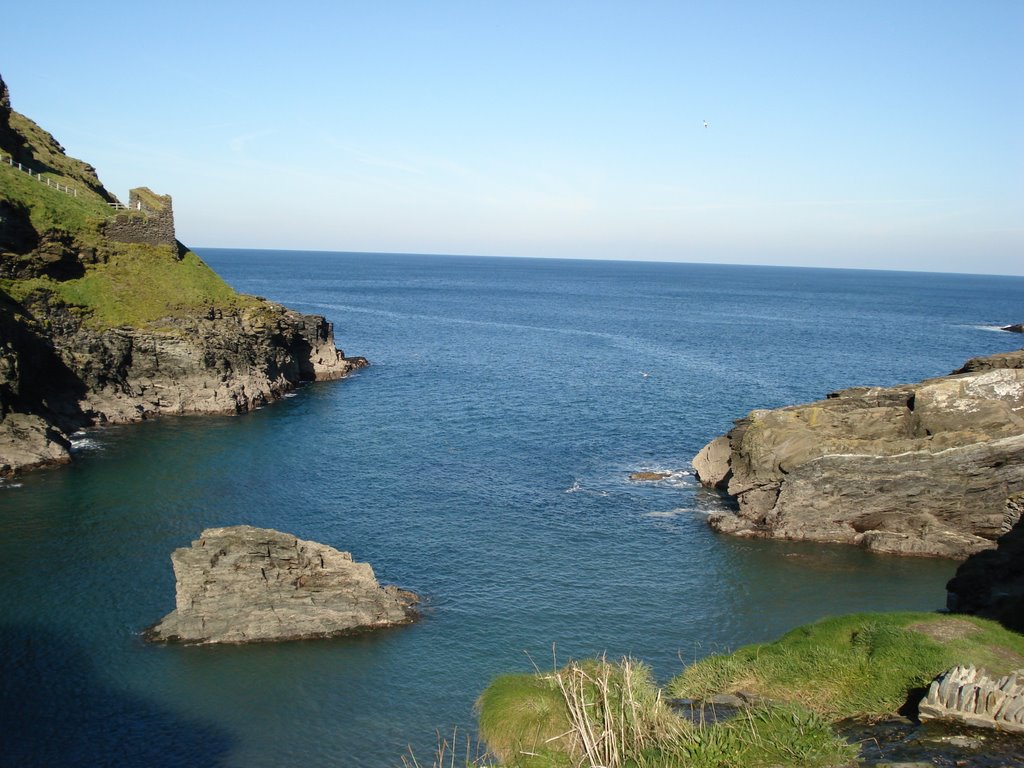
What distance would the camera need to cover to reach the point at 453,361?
129750mm

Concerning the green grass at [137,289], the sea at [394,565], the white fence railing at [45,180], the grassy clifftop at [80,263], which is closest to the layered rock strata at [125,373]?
the green grass at [137,289]

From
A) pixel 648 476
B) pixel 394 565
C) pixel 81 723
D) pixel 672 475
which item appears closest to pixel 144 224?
pixel 394 565

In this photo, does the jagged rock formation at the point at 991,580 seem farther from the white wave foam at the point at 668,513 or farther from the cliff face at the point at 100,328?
the cliff face at the point at 100,328

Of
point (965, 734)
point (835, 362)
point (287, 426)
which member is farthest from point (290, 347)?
point (965, 734)

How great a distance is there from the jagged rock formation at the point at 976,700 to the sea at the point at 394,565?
58.6 ft

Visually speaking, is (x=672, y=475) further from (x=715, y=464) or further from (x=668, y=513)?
(x=668, y=513)

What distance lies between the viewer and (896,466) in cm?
5709

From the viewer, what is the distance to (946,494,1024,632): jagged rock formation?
34688mm

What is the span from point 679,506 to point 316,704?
119ft

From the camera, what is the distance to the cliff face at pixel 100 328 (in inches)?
3098

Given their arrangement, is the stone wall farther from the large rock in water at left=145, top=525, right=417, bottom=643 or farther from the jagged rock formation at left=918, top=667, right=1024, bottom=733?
the jagged rock formation at left=918, top=667, right=1024, bottom=733

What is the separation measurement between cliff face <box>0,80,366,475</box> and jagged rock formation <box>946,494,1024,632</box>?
225 ft


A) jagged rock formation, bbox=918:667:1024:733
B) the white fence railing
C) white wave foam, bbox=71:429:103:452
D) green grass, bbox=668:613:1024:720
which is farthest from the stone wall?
jagged rock formation, bbox=918:667:1024:733

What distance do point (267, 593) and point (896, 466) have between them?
4254cm
